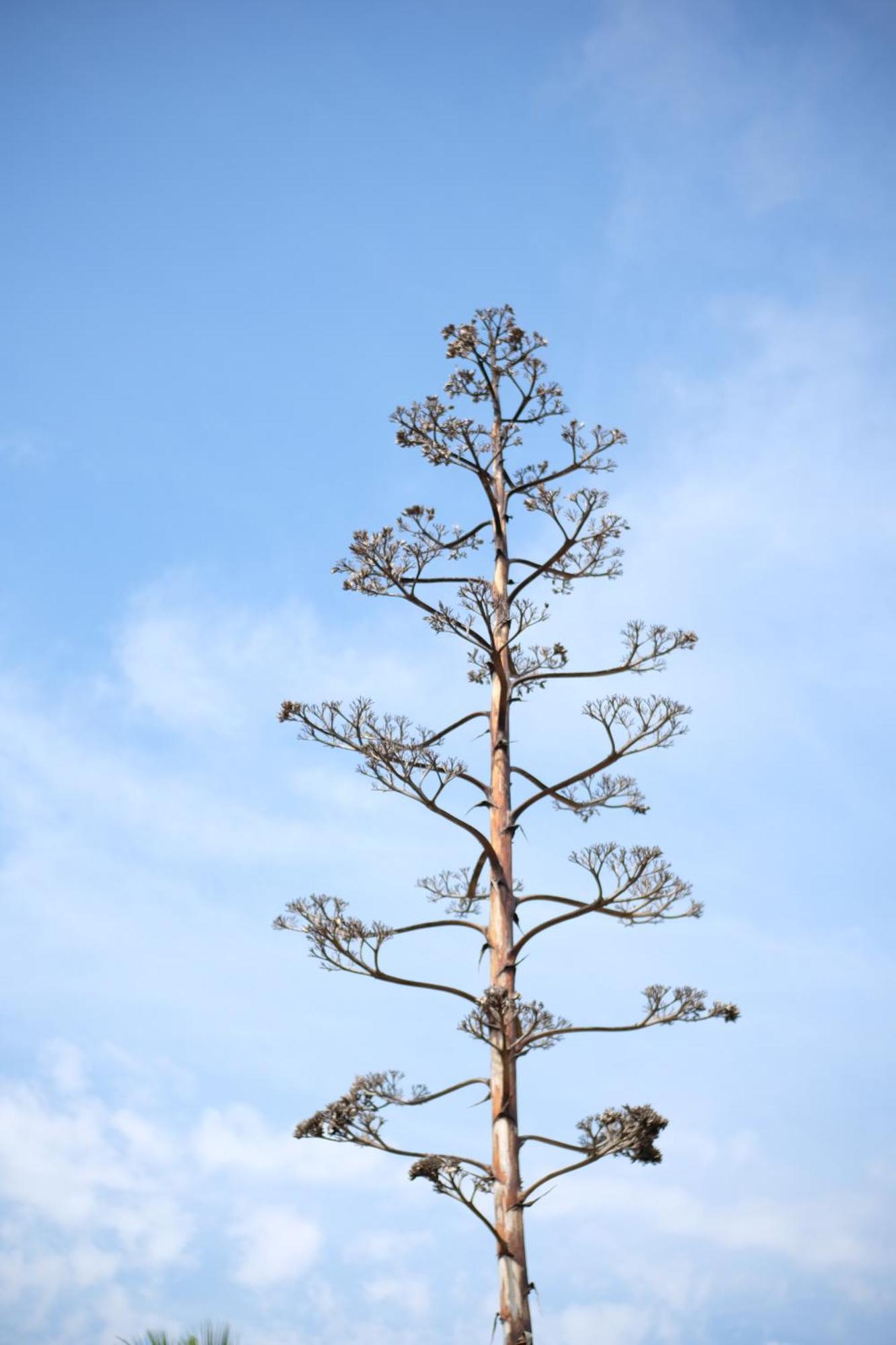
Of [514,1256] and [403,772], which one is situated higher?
[403,772]

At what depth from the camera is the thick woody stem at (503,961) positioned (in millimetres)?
8023

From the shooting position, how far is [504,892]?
9.37 meters

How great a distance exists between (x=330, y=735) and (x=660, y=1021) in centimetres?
342

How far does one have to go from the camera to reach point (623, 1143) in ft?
27.2

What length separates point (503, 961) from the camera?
9016mm

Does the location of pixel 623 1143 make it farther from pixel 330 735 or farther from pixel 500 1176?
pixel 330 735

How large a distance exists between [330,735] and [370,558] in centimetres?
156

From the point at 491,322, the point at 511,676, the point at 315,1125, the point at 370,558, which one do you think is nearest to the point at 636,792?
the point at 511,676

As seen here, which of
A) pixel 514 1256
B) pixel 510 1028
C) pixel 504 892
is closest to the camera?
pixel 514 1256

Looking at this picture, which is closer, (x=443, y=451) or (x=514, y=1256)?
(x=514, y=1256)

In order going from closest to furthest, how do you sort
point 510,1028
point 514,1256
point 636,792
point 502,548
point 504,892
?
point 514,1256, point 510,1028, point 504,892, point 636,792, point 502,548

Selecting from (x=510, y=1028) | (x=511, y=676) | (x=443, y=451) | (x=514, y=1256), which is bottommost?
(x=514, y=1256)

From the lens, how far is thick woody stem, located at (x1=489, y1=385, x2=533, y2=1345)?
802 cm

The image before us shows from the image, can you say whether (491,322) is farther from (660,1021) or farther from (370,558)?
(660,1021)
